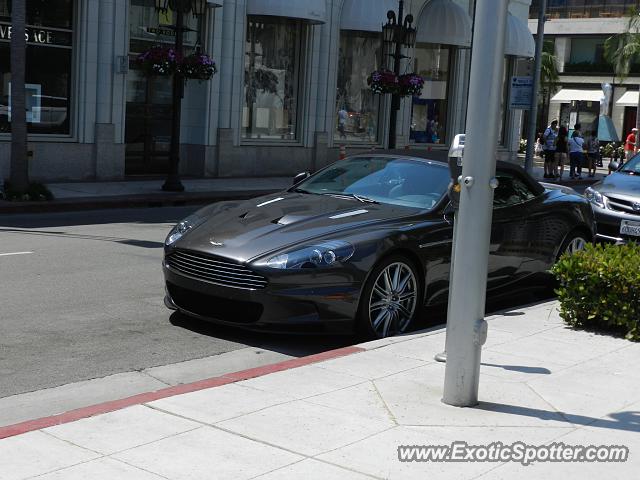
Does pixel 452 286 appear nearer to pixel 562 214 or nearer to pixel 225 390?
pixel 225 390

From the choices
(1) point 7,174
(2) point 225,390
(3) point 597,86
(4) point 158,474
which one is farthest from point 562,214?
(3) point 597,86

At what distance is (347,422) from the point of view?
548 centimetres

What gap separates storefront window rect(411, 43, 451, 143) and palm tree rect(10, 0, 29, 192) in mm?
16163

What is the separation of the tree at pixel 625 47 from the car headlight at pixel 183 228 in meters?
53.5

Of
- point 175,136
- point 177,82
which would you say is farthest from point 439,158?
point 177,82

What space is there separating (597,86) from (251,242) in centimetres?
6258

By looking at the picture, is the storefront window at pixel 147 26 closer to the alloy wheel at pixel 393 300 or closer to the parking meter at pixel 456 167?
the alloy wheel at pixel 393 300

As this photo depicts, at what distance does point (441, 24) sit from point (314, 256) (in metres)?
23.9

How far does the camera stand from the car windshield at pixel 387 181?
8.81 m

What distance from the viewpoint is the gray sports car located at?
7422 millimetres

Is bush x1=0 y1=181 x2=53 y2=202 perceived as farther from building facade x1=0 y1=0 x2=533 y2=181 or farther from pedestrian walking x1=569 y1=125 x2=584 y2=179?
pedestrian walking x1=569 y1=125 x2=584 y2=179

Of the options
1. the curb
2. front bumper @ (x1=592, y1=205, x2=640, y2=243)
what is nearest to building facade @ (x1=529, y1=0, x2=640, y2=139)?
the curb

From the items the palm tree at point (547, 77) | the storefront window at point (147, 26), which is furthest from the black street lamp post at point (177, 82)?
the palm tree at point (547, 77)

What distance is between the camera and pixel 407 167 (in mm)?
9219
